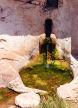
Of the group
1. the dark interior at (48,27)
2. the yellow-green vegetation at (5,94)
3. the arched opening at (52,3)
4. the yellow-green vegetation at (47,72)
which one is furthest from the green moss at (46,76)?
the arched opening at (52,3)

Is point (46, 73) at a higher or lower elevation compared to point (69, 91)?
higher

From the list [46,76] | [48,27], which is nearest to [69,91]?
[46,76]

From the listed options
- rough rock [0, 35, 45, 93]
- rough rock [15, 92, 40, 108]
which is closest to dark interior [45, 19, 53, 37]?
rough rock [0, 35, 45, 93]

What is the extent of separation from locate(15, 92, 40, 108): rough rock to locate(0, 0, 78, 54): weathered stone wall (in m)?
3.82

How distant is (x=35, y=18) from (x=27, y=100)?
16.1ft

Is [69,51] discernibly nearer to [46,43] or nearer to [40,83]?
[46,43]

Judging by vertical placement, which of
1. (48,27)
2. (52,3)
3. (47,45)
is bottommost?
(47,45)

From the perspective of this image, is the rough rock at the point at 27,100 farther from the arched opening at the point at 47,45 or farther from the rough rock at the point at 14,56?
the arched opening at the point at 47,45

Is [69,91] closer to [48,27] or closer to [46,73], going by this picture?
[46,73]

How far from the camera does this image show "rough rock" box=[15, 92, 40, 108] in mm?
8172

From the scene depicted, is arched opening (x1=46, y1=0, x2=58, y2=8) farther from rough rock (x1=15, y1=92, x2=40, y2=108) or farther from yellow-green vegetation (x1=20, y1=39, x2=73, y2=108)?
rough rock (x1=15, y1=92, x2=40, y2=108)

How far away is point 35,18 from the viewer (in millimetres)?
11523

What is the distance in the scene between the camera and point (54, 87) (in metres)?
9.98

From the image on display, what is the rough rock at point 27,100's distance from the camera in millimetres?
8172
